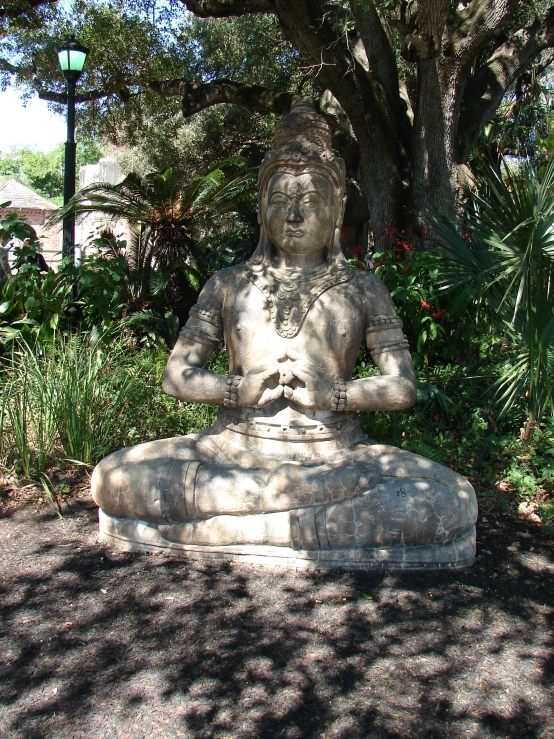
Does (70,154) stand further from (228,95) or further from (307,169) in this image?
(307,169)

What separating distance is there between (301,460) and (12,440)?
2475 mm

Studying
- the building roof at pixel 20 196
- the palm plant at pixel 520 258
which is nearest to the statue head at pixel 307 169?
the palm plant at pixel 520 258

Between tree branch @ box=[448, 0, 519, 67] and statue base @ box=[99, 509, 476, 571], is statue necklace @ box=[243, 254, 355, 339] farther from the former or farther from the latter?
tree branch @ box=[448, 0, 519, 67]

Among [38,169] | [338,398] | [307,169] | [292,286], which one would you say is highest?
[38,169]

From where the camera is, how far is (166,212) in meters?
8.91

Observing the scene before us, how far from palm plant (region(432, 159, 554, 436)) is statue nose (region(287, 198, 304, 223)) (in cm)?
142

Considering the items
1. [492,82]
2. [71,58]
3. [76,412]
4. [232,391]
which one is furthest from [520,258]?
[71,58]

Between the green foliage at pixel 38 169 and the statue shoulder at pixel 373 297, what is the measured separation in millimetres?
52056

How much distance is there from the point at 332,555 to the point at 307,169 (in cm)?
226

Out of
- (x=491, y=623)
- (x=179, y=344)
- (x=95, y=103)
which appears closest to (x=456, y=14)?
(x=179, y=344)

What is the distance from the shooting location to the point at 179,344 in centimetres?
430

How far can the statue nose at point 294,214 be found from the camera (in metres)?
→ 4.10

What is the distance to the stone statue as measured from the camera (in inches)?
150

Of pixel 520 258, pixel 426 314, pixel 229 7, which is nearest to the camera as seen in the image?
pixel 520 258
